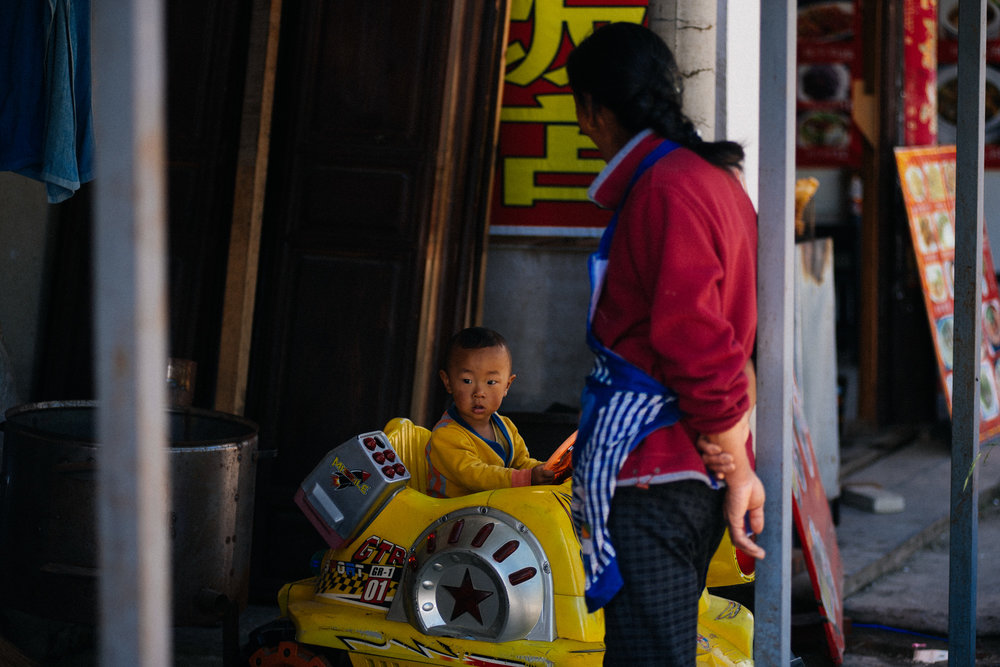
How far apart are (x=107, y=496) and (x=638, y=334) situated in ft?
3.54

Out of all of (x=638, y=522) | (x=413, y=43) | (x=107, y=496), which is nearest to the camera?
(x=107, y=496)

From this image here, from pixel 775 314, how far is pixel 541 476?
1.24 metres

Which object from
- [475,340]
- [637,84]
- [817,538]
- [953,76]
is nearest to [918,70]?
[953,76]

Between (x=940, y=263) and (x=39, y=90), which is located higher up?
(x=940, y=263)

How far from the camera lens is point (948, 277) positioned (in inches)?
269

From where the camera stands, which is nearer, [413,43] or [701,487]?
[701,487]

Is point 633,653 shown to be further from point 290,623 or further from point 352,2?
point 352,2

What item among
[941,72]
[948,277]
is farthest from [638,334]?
[941,72]

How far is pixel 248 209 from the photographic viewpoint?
4535 millimetres

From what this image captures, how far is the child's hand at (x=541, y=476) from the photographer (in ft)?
10.6

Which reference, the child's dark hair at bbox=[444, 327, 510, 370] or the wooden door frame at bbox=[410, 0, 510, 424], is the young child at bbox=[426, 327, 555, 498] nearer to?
the child's dark hair at bbox=[444, 327, 510, 370]

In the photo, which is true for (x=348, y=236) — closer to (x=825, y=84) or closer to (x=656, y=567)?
(x=656, y=567)

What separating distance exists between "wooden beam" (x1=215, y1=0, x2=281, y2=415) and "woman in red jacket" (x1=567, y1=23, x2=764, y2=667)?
8.76 feet

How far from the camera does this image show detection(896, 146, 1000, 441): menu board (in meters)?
6.51
